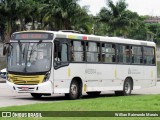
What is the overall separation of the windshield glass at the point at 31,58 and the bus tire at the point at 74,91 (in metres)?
1.73

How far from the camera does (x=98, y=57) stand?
75.8ft

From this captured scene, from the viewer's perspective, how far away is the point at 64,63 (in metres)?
20.7

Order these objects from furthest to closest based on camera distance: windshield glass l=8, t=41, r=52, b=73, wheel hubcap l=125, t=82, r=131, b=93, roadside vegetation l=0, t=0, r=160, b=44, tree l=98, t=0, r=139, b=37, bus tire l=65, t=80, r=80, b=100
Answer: tree l=98, t=0, r=139, b=37, roadside vegetation l=0, t=0, r=160, b=44, wheel hubcap l=125, t=82, r=131, b=93, bus tire l=65, t=80, r=80, b=100, windshield glass l=8, t=41, r=52, b=73

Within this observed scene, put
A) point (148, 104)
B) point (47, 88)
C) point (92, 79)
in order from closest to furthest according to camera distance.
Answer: point (148, 104) → point (47, 88) → point (92, 79)

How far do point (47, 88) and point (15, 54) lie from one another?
206 cm

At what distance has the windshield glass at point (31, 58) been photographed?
2009 centimetres

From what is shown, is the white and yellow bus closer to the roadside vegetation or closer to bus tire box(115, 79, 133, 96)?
bus tire box(115, 79, 133, 96)

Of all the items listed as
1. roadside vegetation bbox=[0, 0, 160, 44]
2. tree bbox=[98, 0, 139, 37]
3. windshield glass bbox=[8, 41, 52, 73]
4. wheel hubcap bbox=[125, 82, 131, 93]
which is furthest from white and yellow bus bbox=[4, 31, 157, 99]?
tree bbox=[98, 0, 139, 37]

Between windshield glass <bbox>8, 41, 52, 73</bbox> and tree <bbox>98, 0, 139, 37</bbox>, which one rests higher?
tree <bbox>98, 0, 139, 37</bbox>

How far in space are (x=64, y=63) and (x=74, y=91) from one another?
4.82ft

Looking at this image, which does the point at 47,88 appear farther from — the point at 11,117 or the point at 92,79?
the point at 11,117

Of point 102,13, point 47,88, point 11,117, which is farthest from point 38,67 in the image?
point 102,13

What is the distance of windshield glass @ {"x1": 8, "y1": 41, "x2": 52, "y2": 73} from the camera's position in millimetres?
20094

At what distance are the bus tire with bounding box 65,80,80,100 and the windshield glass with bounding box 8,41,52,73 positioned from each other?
173 centimetres
